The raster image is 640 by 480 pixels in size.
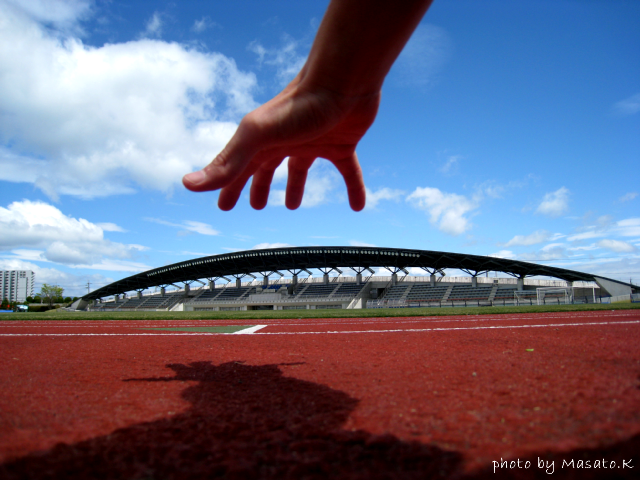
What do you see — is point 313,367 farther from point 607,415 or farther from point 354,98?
point 354,98

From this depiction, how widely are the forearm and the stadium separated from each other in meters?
41.5

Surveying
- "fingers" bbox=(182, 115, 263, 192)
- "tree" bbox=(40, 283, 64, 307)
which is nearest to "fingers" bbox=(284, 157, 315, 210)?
"fingers" bbox=(182, 115, 263, 192)

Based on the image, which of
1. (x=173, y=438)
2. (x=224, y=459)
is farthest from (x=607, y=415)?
(x=173, y=438)

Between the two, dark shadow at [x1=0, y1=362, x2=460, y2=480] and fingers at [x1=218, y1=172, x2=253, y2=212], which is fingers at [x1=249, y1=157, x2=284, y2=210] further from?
dark shadow at [x1=0, y1=362, x2=460, y2=480]

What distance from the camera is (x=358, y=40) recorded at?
1.81 m

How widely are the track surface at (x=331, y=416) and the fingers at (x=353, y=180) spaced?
1734 millimetres

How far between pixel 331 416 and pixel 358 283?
159ft

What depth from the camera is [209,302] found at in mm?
55688

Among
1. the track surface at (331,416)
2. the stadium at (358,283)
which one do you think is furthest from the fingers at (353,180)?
the stadium at (358,283)

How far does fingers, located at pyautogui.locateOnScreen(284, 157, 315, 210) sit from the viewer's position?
9.55ft

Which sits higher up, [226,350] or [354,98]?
[354,98]

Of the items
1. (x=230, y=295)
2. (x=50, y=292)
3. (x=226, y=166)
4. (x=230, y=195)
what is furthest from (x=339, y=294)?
(x=50, y=292)

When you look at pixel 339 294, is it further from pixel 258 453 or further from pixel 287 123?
pixel 287 123

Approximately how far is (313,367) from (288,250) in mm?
43926
